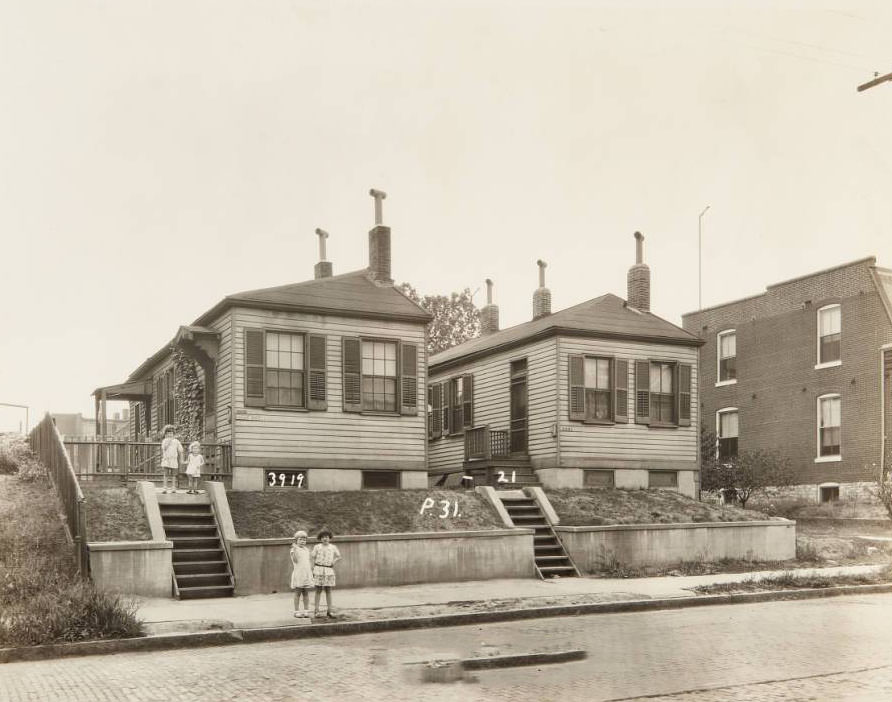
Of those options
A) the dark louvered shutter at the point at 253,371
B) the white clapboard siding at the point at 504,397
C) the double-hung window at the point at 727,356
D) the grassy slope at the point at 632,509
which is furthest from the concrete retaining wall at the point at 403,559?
the double-hung window at the point at 727,356

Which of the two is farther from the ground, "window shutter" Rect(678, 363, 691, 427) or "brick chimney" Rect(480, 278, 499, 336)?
"brick chimney" Rect(480, 278, 499, 336)

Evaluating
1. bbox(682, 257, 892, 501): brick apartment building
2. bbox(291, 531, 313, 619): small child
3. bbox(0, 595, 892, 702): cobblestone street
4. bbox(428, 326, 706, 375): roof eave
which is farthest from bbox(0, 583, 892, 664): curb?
bbox(682, 257, 892, 501): brick apartment building

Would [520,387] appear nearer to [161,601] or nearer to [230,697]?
[161,601]

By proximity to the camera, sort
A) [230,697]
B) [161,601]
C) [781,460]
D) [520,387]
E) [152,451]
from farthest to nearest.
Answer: [781,460] < [152,451] < [520,387] < [161,601] < [230,697]

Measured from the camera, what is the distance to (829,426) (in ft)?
97.5

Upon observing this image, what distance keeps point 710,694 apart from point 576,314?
668 inches

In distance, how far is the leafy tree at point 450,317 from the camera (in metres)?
48.3

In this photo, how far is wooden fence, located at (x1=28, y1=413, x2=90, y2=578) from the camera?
14.1 metres

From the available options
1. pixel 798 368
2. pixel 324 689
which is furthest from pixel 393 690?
pixel 798 368

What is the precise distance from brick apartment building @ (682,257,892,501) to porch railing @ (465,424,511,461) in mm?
10586

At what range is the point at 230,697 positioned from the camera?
7934mm

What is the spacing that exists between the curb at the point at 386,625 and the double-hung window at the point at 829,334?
49.4 feet

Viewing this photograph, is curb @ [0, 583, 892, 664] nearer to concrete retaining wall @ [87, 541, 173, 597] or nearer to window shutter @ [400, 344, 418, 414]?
concrete retaining wall @ [87, 541, 173, 597]

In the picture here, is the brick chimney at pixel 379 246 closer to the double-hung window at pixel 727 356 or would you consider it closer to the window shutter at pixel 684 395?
the window shutter at pixel 684 395
